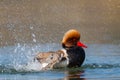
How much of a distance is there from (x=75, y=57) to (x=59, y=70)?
1.70 ft

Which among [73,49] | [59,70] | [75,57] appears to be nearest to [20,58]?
[73,49]

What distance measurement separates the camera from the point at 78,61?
14148 millimetres

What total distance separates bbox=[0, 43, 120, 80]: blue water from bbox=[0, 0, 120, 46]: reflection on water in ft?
8.61

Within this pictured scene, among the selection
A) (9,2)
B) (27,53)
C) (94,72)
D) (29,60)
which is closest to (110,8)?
(9,2)

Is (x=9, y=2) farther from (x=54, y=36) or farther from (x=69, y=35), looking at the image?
(x=69, y=35)

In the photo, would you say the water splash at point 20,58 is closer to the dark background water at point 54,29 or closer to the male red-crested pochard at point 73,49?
the dark background water at point 54,29

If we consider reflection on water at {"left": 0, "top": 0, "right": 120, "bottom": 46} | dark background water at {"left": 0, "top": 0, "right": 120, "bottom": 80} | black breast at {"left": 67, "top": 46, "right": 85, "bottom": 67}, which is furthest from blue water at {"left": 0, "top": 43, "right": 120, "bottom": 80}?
reflection on water at {"left": 0, "top": 0, "right": 120, "bottom": 46}

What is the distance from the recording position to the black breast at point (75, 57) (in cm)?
1410

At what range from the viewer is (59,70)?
45.1 ft

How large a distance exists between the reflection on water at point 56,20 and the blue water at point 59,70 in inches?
103

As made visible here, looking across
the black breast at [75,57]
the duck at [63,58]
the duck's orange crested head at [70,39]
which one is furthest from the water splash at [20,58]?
the duck's orange crested head at [70,39]

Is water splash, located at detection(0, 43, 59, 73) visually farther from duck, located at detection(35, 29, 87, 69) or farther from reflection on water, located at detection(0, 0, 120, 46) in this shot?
reflection on water, located at detection(0, 0, 120, 46)

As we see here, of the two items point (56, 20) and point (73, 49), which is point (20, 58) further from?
point (56, 20)

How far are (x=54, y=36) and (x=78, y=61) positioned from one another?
6.93 metres
